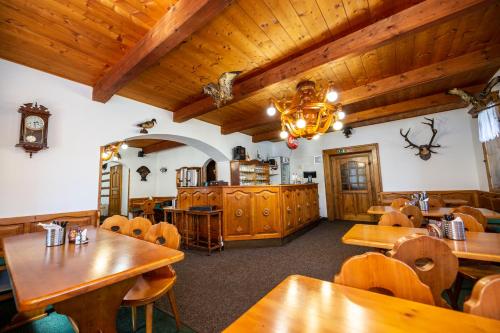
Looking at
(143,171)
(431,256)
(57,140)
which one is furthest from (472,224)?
(143,171)

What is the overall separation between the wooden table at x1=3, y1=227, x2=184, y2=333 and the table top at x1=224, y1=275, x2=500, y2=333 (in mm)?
768

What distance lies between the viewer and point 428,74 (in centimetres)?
299

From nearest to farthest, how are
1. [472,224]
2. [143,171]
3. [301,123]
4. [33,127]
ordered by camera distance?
[472,224] < [33,127] < [301,123] < [143,171]

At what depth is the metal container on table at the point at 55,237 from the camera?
5.31 ft

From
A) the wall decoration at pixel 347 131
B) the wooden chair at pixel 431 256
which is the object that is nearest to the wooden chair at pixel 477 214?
the wooden chair at pixel 431 256

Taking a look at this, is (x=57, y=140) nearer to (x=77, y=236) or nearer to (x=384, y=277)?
(x=77, y=236)

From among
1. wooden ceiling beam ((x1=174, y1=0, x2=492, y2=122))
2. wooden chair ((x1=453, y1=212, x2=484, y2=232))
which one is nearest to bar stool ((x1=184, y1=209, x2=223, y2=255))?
wooden ceiling beam ((x1=174, y1=0, x2=492, y2=122))

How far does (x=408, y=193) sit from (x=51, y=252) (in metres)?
6.49

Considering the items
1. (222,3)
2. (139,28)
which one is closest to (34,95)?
(139,28)

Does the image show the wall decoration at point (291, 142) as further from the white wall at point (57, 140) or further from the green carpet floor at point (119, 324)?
the green carpet floor at point (119, 324)

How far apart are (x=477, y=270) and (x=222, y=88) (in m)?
3.16

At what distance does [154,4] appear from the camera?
1.80 metres

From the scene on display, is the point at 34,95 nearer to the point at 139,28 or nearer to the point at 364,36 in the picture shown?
the point at 139,28

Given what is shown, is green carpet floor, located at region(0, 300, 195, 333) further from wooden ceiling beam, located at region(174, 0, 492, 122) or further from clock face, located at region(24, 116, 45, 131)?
wooden ceiling beam, located at region(174, 0, 492, 122)
